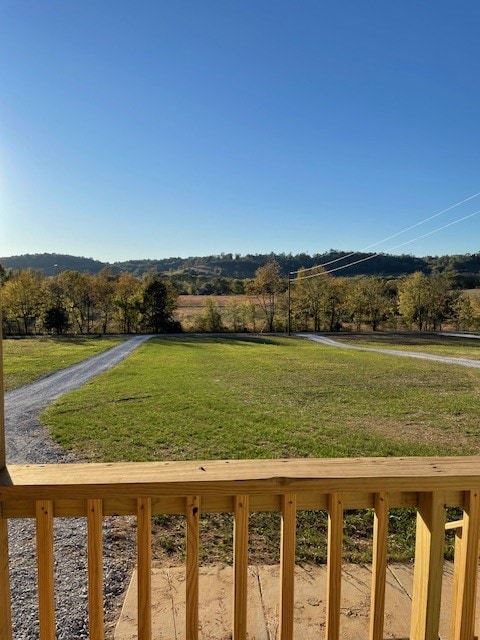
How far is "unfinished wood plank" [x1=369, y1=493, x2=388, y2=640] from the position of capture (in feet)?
3.52

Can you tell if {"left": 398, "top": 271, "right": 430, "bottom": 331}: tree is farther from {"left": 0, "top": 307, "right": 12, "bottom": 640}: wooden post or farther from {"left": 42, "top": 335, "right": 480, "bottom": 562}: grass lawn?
{"left": 0, "top": 307, "right": 12, "bottom": 640}: wooden post

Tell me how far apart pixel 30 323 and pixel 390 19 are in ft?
96.5

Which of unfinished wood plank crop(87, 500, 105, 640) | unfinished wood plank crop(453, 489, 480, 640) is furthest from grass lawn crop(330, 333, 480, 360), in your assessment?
unfinished wood plank crop(87, 500, 105, 640)

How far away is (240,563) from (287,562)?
0.13 metres

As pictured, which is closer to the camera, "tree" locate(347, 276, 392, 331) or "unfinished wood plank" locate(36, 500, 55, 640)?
"unfinished wood plank" locate(36, 500, 55, 640)

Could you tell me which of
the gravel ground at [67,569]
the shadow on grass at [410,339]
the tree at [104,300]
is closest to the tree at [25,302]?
the tree at [104,300]

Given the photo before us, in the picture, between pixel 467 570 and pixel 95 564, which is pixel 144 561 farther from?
pixel 467 570

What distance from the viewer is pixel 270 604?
6.68 ft

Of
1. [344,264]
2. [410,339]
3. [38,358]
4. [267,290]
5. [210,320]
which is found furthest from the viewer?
[344,264]

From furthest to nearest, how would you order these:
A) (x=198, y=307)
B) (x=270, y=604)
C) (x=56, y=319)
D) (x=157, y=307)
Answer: (x=198, y=307)
(x=157, y=307)
(x=56, y=319)
(x=270, y=604)

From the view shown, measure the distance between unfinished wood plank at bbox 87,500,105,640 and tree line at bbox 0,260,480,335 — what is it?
28624mm

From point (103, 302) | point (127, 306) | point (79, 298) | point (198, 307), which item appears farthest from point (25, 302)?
point (198, 307)

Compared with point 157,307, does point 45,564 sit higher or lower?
higher

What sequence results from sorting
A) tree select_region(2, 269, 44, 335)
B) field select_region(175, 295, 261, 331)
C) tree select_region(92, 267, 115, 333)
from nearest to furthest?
tree select_region(2, 269, 44, 335), tree select_region(92, 267, 115, 333), field select_region(175, 295, 261, 331)
